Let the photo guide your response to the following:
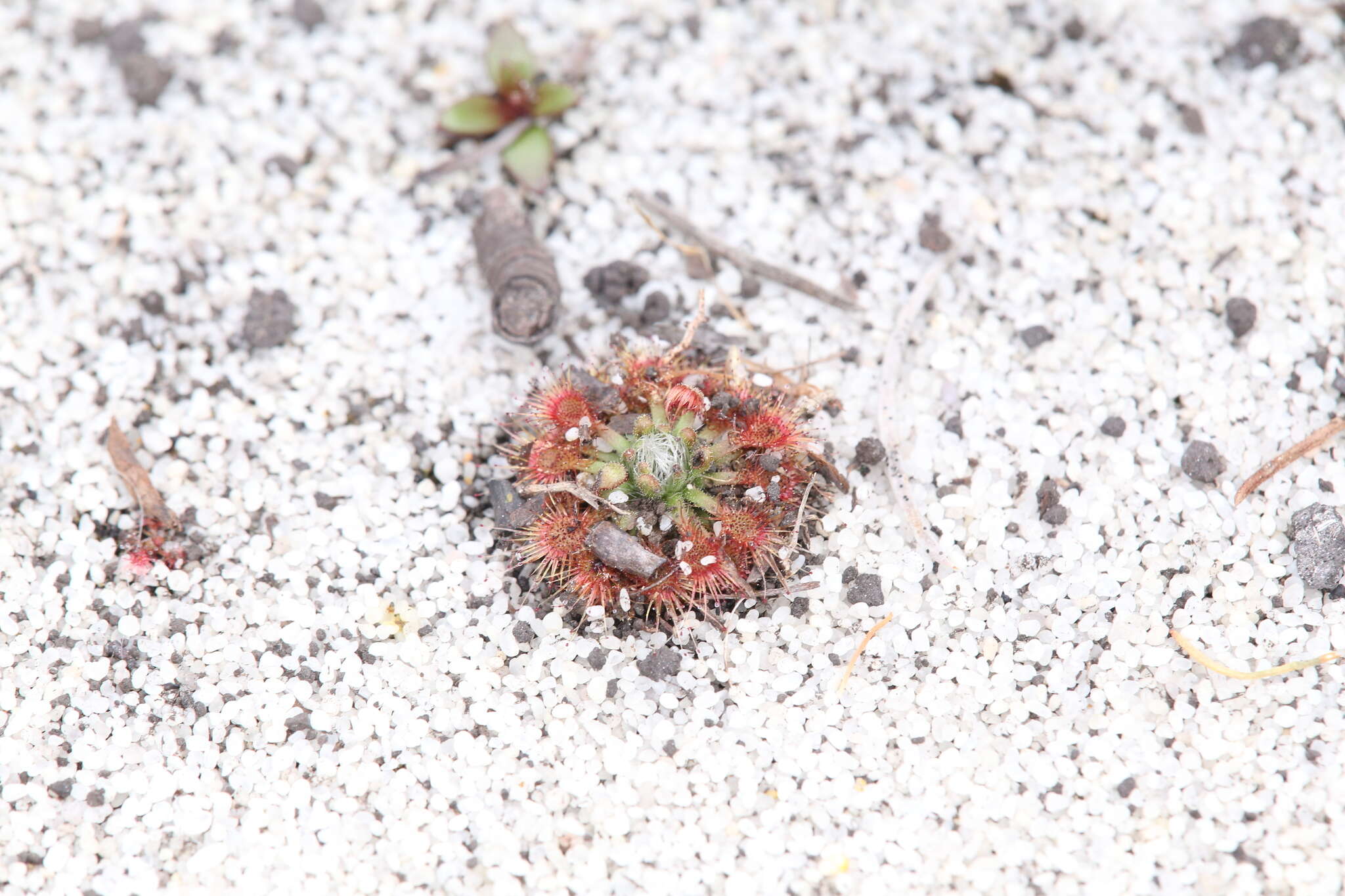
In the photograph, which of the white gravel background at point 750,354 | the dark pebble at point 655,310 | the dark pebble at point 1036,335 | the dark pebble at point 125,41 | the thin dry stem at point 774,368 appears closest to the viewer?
the white gravel background at point 750,354

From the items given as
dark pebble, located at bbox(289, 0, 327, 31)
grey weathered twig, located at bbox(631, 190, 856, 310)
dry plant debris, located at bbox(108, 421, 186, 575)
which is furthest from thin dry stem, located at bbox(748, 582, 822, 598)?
dark pebble, located at bbox(289, 0, 327, 31)

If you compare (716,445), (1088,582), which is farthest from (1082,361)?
(716,445)

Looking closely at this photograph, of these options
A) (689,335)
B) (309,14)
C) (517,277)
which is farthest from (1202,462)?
(309,14)

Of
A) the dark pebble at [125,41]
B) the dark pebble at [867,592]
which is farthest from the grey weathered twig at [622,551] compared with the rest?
the dark pebble at [125,41]

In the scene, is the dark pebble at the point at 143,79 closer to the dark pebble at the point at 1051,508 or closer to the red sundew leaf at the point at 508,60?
the red sundew leaf at the point at 508,60

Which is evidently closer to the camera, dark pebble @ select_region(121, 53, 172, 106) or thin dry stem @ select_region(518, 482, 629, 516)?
thin dry stem @ select_region(518, 482, 629, 516)

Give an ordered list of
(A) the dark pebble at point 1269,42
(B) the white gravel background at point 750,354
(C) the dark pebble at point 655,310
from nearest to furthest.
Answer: (B) the white gravel background at point 750,354
(C) the dark pebble at point 655,310
(A) the dark pebble at point 1269,42

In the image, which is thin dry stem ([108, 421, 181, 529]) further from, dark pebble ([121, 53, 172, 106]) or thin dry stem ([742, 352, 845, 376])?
thin dry stem ([742, 352, 845, 376])
